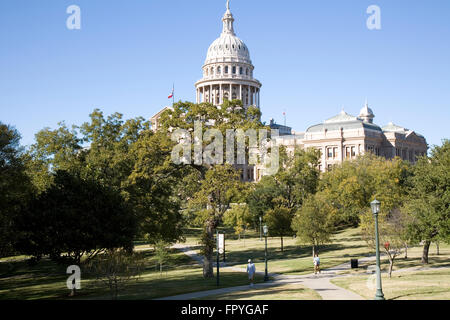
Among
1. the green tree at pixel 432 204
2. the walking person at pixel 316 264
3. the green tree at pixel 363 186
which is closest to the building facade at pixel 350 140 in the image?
the green tree at pixel 363 186

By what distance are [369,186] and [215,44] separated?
100585 mm

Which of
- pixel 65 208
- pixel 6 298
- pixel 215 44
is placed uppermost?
pixel 215 44

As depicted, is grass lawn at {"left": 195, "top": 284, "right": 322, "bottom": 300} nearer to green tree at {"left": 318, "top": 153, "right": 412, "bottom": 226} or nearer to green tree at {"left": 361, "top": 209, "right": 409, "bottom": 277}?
green tree at {"left": 361, "top": 209, "right": 409, "bottom": 277}

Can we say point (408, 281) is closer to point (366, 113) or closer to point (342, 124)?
point (342, 124)

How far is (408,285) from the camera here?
84.7 ft

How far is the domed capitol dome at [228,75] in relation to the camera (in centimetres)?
14288

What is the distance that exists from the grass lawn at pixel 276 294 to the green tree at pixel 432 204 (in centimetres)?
1258

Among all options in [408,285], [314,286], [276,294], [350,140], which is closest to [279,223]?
[314,286]

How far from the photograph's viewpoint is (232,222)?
70188 millimetres

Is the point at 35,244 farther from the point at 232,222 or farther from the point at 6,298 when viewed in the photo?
the point at 232,222

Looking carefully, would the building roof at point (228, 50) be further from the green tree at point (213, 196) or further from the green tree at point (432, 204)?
the green tree at point (213, 196)

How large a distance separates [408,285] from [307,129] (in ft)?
341

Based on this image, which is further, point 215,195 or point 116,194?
point 215,195
